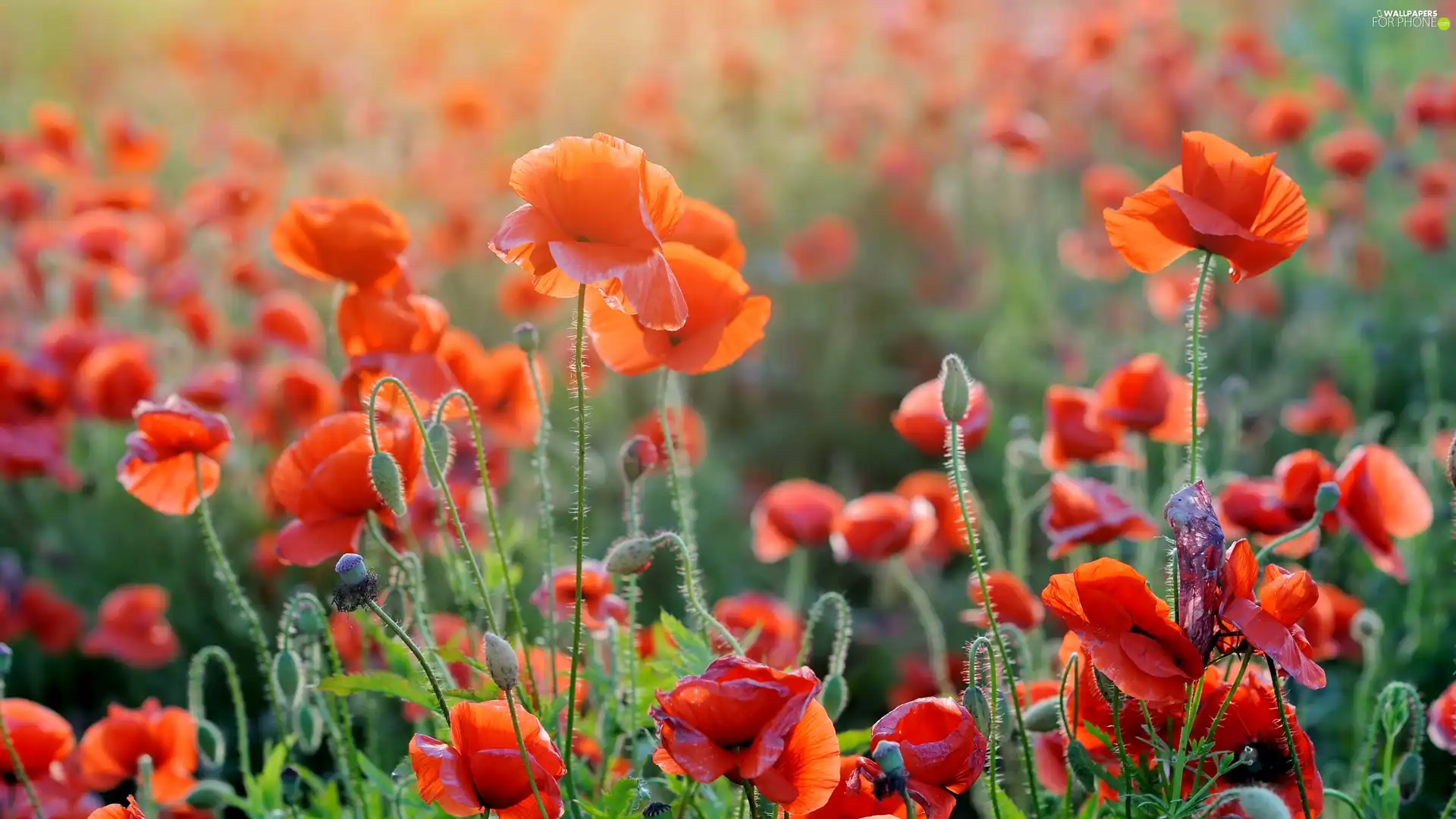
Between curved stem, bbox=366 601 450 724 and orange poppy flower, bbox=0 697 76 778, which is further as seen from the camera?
orange poppy flower, bbox=0 697 76 778

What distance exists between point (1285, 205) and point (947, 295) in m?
4.10

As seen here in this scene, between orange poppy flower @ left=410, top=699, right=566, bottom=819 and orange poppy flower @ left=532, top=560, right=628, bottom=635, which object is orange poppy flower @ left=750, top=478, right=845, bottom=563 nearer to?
orange poppy flower @ left=532, top=560, right=628, bottom=635

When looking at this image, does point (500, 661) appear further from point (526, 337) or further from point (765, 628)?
A: point (765, 628)

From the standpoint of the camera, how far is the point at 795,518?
248 centimetres

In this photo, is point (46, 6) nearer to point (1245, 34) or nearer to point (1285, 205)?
point (1245, 34)

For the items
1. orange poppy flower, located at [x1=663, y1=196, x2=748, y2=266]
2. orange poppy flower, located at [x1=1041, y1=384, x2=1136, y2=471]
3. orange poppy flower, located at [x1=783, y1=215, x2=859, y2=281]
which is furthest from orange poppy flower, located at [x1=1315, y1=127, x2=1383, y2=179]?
orange poppy flower, located at [x1=663, y1=196, x2=748, y2=266]

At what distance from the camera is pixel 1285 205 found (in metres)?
1.54

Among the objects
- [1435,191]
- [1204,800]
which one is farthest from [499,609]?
[1435,191]

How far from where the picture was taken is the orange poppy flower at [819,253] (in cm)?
514

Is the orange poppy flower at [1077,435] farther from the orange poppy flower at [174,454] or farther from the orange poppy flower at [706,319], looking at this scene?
the orange poppy flower at [174,454]

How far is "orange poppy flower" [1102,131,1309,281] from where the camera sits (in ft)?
4.98

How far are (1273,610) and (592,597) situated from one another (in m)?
0.97

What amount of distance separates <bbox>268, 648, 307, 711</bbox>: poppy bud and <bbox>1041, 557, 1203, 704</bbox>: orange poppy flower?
0.94m

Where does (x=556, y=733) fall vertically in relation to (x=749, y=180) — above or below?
below
